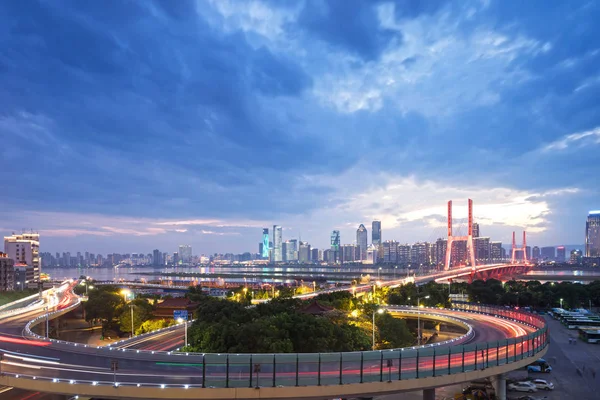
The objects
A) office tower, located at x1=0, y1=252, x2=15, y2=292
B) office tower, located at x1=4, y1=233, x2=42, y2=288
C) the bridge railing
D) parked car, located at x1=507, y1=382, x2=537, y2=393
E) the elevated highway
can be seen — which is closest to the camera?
the elevated highway

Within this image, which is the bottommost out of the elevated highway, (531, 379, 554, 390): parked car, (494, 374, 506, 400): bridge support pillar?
(531, 379, 554, 390): parked car

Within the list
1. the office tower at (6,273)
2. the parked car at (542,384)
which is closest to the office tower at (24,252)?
the office tower at (6,273)

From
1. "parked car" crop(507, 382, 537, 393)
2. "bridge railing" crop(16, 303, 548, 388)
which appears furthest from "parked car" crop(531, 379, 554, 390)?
"bridge railing" crop(16, 303, 548, 388)

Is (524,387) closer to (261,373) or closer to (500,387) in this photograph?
(500,387)

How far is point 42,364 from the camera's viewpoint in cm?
1941

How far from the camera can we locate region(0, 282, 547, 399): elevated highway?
1565cm

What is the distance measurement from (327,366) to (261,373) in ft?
8.36

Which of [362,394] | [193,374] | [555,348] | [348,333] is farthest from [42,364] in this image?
[555,348]

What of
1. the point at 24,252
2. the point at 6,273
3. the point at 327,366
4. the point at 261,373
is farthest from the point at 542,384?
the point at 24,252

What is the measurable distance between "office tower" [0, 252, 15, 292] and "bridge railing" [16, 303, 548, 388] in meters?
84.3

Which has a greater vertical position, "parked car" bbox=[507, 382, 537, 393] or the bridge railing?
the bridge railing

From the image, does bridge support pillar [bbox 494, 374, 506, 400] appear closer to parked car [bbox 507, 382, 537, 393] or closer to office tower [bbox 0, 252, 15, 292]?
parked car [bbox 507, 382, 537, 393]

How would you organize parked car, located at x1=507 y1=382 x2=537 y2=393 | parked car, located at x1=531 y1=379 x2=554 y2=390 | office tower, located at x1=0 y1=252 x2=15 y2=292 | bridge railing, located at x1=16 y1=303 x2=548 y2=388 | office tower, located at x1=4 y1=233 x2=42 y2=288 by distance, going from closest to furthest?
1. bridge railing, located at x1=16 y1=303 x2=548 y2=388
2. parked car, located at x1=507 y1=382 x2=537 y2=393
3. parked car, located at x1=531 y1=379 x2=554 y2=390
4. office tower, located at x1=0 y1=252 x2=15 y2=292
5. office tower, located at x1=4 y1=233 x2=42 y2=288

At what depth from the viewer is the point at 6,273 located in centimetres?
8844
